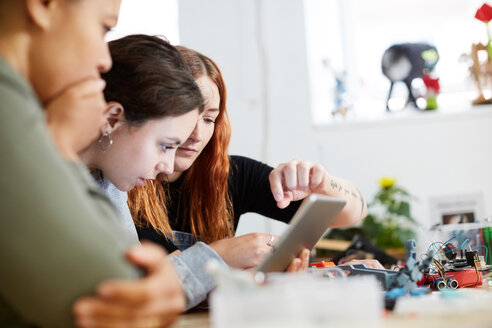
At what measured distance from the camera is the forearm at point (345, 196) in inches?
59.9

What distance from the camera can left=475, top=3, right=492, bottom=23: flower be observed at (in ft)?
9.34

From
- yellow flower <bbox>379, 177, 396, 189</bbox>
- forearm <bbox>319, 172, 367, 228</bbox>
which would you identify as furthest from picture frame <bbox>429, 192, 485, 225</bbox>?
forearm <bbox>319, 172, 367, 228</bbox>

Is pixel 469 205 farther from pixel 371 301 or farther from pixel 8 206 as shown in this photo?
pixel 8 206

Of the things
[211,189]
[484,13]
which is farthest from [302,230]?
[484,13]

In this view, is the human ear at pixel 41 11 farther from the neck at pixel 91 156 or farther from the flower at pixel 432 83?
the flower at pixel 432 83

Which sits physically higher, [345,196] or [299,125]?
[299,125]

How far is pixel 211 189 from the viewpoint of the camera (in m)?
1.65

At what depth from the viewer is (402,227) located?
278 cm

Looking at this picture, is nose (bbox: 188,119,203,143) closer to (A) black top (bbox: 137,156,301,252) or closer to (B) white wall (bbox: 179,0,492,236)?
(A) black top (bbox: 137,156,301,252)

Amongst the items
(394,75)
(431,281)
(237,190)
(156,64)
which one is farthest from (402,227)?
(156,64)

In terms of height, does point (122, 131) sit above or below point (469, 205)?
above

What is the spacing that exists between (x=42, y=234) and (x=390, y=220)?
2388 mm

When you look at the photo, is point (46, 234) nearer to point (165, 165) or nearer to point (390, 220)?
point (165, 165)

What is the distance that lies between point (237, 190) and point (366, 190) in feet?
4.44
